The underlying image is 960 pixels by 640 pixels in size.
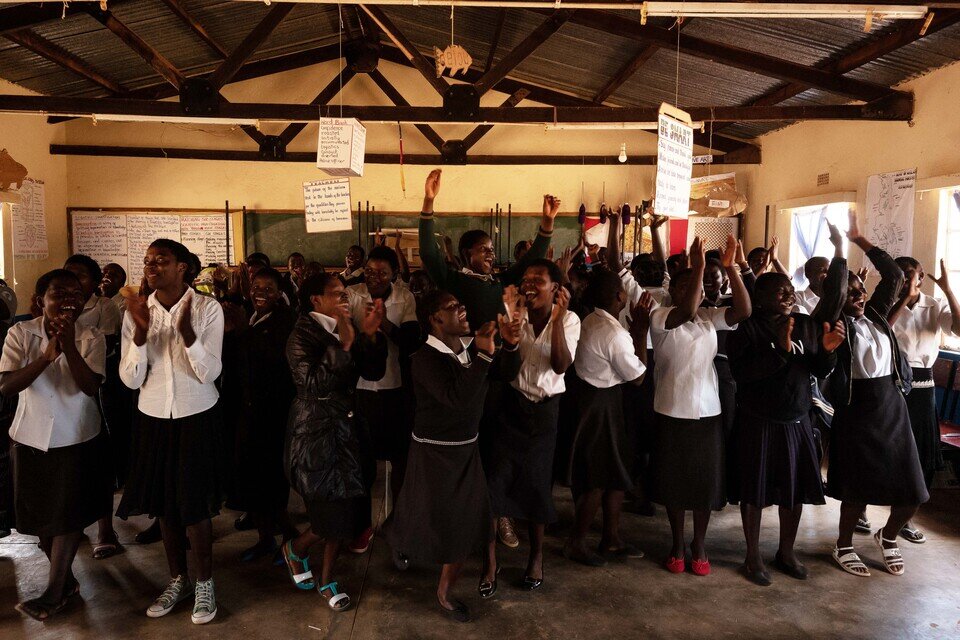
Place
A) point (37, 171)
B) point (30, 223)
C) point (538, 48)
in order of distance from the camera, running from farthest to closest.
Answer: point (37, 171), point (30, 223), point (538, 48)

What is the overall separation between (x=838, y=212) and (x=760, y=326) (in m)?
4.43

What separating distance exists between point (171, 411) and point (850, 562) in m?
3.36

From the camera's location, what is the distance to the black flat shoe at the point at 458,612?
278cm

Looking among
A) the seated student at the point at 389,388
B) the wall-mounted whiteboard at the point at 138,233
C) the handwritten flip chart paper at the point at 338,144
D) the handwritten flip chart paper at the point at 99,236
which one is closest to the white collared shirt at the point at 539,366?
the seated student at the point at 389,388

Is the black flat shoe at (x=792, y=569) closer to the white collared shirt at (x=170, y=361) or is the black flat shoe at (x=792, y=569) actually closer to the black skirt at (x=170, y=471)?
the black skirt at (x=170, y=471)

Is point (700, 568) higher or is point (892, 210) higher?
point (892, 210)

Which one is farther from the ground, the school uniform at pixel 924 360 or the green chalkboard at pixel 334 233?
the green chalkboard at pixel 334 233

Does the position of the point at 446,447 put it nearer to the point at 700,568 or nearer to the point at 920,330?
the point at 700,568

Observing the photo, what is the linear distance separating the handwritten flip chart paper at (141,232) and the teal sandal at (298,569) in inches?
278

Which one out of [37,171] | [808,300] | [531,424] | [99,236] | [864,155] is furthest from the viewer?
[99,236]

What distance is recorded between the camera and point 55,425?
273 cm

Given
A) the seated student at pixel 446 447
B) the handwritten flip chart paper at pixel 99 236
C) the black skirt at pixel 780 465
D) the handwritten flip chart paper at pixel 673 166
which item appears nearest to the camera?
the seated student at pixel 446 447

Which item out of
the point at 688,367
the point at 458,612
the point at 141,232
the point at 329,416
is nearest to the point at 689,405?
the point at 688,367

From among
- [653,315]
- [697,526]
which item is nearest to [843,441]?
[697,526]
